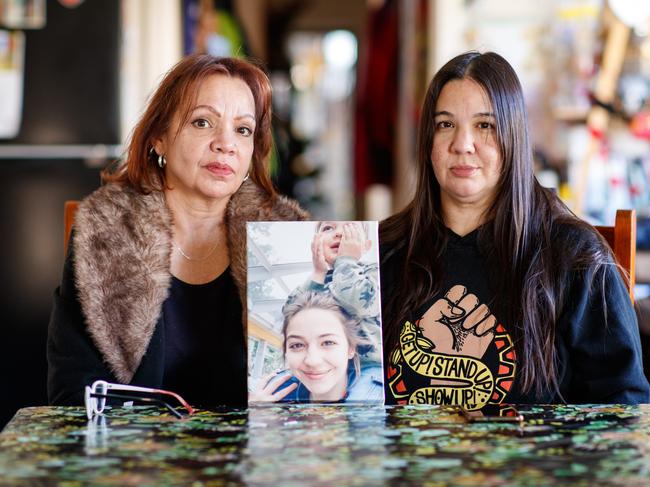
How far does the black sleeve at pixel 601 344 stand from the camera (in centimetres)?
154

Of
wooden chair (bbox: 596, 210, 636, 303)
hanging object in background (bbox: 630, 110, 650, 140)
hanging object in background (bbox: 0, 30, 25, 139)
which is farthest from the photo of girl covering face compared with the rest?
hanging object in background (bbox: 630, 110, 650, 140)

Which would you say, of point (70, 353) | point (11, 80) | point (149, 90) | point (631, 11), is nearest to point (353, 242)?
point (70, 353)

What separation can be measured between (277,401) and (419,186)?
1.93ft

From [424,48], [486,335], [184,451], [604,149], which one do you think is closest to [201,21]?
[424,48]

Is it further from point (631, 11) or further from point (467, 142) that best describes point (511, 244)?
point (631, 11)

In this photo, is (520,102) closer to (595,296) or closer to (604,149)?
(595,296)

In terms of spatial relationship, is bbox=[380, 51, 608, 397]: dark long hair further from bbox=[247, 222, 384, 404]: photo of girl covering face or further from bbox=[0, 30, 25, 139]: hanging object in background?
bbox=[0, 30, 25, 139]: hanging object in background

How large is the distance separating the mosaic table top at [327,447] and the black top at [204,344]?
1.08 feet

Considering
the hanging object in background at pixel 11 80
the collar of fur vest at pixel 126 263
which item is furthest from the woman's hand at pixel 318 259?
the hanging object in background at pixel 11 80

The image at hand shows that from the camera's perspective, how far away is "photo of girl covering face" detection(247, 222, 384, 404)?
1.43m

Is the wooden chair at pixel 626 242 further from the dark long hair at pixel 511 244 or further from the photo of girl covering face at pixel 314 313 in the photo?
the photo of girl covering face at pixel 314 313

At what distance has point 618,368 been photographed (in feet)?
5.10

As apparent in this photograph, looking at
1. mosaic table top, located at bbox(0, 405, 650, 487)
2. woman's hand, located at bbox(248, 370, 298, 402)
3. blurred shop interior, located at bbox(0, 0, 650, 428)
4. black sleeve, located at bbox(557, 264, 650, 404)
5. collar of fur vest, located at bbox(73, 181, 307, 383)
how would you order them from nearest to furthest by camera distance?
mosaic table top, located at bbox(0, 405, 650, 487) < woman's hand, located at bbox(248, 370, 298, 402) < black sleeve, located at bbox(557, 264, 650, 404) < collar of fur vest, located at bbox(73, 181, 307, 383) < blurred shop interior, located at bbox(0, 0, 650, 428)

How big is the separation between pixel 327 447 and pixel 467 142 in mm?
736
